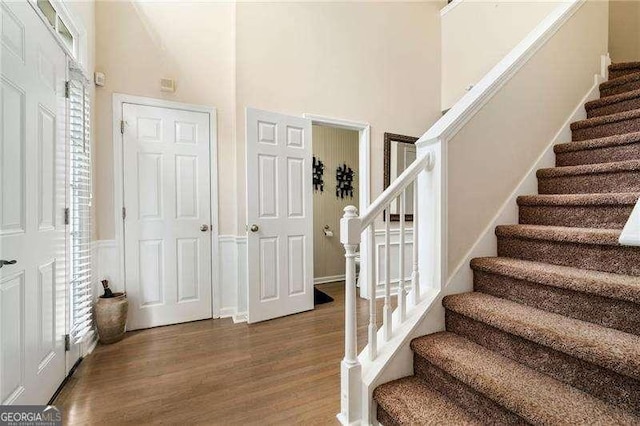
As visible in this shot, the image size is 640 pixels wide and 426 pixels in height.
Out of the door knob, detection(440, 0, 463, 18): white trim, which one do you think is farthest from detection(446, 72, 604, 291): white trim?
detection(440, 0, 463, 18): white trim

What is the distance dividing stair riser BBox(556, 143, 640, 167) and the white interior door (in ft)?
6.93

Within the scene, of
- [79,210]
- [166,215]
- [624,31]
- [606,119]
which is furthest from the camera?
[624,31]

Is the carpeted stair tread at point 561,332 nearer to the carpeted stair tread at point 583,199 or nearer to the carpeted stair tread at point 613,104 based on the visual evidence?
the carpeted stair tread at point 583,199

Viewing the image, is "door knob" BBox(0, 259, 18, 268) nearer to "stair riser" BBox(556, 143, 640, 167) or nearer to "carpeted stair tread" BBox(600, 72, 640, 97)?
"stair riser" BBox(556, 143, 640, 167)

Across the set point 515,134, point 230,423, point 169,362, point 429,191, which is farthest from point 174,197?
point 515,134

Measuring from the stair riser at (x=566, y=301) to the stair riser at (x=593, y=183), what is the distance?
2.61ft

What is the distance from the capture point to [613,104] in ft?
7.22

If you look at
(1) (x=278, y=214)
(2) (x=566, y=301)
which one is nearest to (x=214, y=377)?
(1) (x=278, y=214)

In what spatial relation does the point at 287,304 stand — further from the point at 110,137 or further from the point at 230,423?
the point at 110,137

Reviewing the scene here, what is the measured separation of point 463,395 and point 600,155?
5.91ft

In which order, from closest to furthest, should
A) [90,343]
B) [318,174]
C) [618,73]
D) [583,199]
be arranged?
[583,199] < [90,343] < [618,73] < [318,174]

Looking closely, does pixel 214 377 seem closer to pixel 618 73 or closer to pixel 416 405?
pixel 416 405

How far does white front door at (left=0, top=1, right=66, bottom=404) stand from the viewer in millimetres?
1264

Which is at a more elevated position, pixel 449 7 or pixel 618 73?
pixel 449 7
